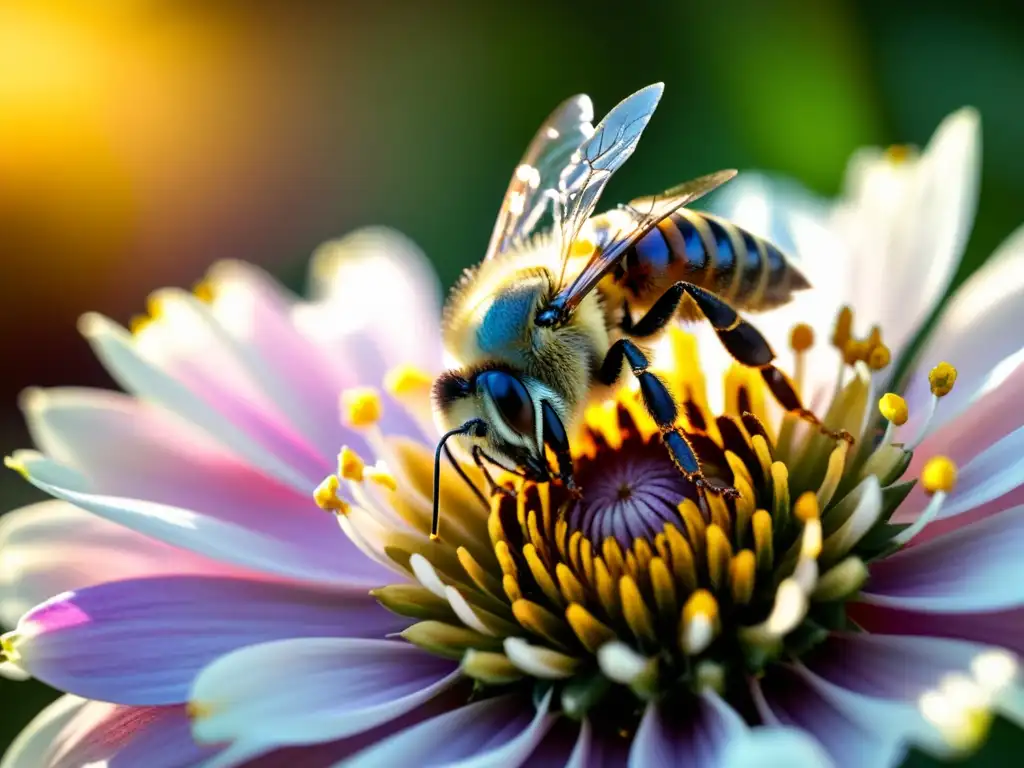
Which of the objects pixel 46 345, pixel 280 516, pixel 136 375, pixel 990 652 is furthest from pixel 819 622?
pixel 46 345

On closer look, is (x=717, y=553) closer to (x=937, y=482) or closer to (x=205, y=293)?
(x=937, y=482)

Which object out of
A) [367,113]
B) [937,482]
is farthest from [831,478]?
[367,113]

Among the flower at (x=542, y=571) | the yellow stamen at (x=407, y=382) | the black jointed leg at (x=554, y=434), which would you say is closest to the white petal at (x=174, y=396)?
the flower at (x=542, y=571)

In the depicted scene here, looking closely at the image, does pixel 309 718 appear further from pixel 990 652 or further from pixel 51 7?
pixel 51 7

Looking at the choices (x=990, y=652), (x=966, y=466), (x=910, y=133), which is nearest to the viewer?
(x=990, y=652)

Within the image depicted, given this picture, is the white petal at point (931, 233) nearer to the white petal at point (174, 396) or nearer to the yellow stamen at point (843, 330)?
the yellow stamen at point (843, 330)

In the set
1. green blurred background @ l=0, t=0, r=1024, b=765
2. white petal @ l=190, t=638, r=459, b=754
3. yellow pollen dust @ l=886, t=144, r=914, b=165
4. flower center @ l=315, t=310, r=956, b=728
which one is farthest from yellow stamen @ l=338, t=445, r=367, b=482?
green blurred background @ l=0, t=0, r=1024, b=765

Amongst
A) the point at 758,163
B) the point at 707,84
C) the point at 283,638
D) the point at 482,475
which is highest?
the point at 707,84

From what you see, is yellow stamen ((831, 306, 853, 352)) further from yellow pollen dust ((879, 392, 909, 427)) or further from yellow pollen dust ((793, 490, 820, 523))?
yellow pollen dust ((793, 490, 820, 523))
